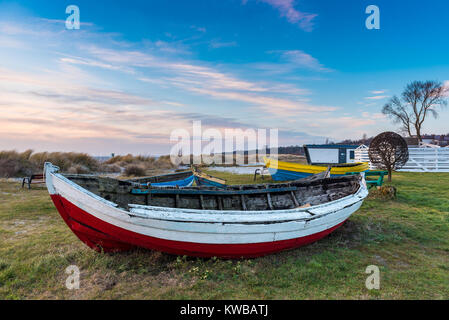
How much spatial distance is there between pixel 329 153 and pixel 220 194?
2294cm

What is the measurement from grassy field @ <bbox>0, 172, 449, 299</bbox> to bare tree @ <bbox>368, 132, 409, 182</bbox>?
6.62 metres

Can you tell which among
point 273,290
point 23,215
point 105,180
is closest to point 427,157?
point 273,290

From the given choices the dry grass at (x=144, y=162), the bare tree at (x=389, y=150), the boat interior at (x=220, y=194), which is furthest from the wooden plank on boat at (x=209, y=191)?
the dry grass at (x=144, y=162)

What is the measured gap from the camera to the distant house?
Result: 25250 mm

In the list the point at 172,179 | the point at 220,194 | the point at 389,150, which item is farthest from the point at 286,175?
the point at 220,194

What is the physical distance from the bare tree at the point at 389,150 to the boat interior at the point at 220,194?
624 centimetres

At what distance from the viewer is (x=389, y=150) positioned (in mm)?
11641

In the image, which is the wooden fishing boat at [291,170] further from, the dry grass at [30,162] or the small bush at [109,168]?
the small bush at [109,168]

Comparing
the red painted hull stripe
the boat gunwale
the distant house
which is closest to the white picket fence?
the distant house

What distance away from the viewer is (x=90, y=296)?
318cm

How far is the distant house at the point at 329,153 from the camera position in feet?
82.8

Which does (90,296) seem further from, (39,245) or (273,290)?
(39,245)

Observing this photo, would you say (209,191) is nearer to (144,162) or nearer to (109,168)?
(109,168)

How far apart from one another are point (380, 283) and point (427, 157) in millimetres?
20031
